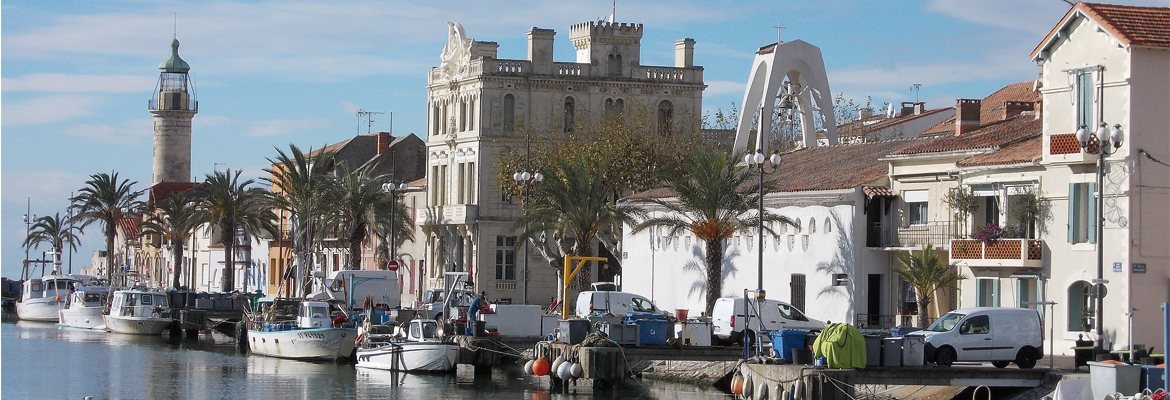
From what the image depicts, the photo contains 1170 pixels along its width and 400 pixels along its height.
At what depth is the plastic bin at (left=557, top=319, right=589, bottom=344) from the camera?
42.0 m

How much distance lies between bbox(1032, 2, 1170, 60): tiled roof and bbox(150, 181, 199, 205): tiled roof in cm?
8846

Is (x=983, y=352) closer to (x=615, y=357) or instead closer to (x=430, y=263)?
(x=615, y=357)

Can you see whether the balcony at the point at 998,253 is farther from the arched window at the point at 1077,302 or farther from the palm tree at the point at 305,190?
the palm tree at the point at 305,190

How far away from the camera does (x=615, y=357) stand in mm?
40812

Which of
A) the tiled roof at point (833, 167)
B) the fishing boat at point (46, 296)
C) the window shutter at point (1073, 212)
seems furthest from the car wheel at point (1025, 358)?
the fishing boat at point (46, 296)

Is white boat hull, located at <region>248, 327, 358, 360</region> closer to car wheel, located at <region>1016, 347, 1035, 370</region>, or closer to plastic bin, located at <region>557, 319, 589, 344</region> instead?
plastic bin, located at <region>557, 319, 589, 344</region>

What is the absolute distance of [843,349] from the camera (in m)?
32.8

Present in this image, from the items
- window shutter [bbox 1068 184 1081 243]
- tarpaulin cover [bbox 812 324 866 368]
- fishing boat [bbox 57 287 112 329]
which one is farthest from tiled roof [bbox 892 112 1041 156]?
fishing boat [bbox 57 287 112 329]

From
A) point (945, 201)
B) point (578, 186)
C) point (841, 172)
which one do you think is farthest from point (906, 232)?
point (578, 186)

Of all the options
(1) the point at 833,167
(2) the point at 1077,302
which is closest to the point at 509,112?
(1) the point at 833,167

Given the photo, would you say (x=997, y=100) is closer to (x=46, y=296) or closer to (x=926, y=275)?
(x=926, y=275)

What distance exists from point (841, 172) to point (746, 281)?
4.84m

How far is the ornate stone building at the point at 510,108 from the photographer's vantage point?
7612 cm

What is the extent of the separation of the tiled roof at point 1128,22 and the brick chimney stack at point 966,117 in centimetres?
1225
